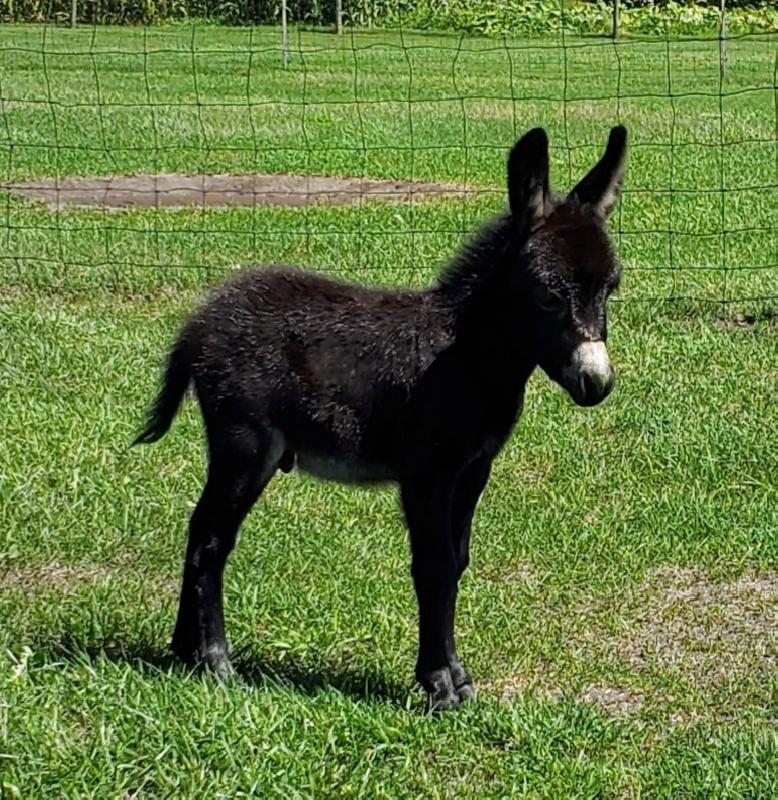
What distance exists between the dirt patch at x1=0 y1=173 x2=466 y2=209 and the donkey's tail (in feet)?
25.5

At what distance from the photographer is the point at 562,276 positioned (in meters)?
4.50

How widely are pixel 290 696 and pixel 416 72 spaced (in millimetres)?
22844

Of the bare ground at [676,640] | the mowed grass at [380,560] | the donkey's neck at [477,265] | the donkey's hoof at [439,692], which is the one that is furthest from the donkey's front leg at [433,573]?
the donkey's neck at [477,265]

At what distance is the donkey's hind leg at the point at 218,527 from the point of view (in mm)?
4895

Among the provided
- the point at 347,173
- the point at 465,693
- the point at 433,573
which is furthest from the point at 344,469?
the point at 347,173

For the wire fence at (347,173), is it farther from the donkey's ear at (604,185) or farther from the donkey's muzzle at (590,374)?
the donkey's muzzle at (590,374)

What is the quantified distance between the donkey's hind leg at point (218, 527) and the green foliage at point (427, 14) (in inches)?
1352

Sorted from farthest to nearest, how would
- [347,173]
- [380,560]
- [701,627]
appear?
[347,173] < [380,560] < [701,627]

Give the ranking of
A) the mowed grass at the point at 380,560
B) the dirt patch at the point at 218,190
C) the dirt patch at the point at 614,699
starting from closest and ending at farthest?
1. the mowed grass at the point at 380,560
2. the dirt patch at the point at 614,699
3. the dirt patch at the point at 218,190

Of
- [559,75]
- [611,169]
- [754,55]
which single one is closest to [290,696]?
[611,169]

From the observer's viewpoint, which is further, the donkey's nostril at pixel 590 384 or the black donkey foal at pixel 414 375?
the black donkey foal at pixel 414 375

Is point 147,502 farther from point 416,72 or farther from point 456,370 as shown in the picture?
point 416,72

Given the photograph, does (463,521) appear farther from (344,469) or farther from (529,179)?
(529,179)

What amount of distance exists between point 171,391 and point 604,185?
5.00ft
